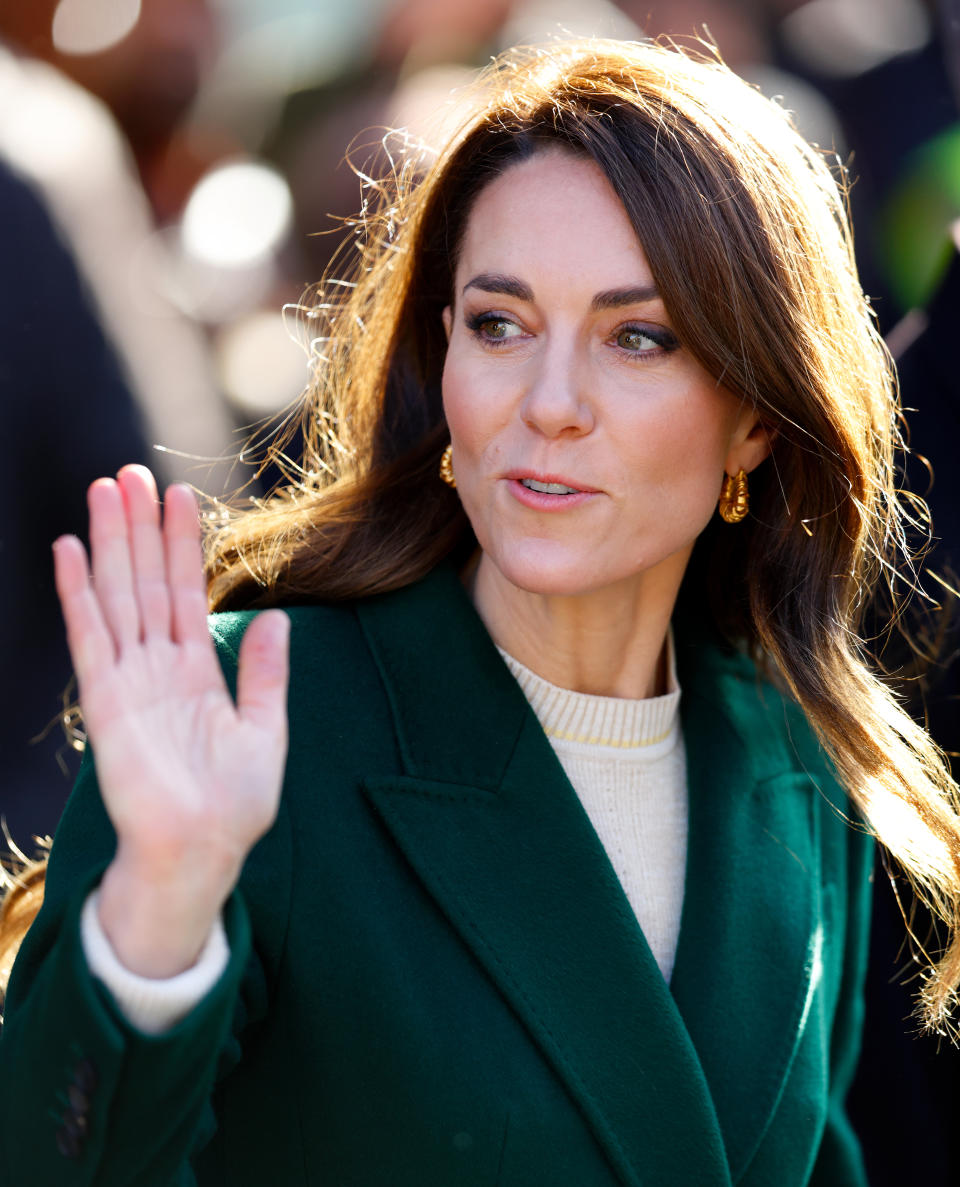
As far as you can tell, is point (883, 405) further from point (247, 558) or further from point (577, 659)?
point (247, 558)

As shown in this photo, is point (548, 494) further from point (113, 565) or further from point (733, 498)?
point (113, 565)

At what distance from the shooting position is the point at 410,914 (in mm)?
1652

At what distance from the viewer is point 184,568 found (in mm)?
1255

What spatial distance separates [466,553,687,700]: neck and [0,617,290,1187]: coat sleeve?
79cm

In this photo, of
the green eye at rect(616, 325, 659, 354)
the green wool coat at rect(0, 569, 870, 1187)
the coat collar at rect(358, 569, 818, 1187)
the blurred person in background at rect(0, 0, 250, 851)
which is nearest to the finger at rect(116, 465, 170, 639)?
the green wool coat at rect(0, 569, 870, 1187)

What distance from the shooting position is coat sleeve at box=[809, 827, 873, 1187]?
88.2 inches

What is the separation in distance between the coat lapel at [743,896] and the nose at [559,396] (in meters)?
0.63

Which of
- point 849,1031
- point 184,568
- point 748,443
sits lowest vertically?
point 849,1031

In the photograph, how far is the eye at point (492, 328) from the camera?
6.00ft

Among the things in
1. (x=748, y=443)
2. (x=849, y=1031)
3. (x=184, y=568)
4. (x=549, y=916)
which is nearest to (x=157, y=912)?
(x=184, y=568)

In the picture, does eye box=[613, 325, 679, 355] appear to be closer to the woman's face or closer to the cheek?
the woman's face

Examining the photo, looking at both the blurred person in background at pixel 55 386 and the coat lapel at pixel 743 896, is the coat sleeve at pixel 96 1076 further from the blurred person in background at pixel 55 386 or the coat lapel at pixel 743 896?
the blurred person in background at pixel 55 386

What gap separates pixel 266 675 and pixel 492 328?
0.77 meters

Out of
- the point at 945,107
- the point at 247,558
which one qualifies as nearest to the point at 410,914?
the point at 247,558
